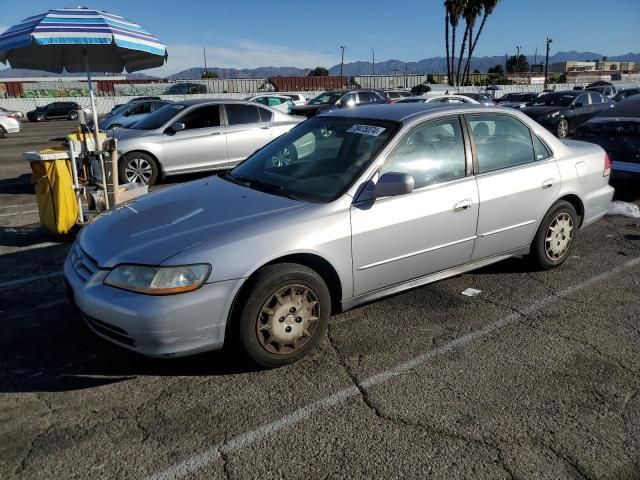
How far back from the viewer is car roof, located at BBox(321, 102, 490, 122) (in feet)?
12.8

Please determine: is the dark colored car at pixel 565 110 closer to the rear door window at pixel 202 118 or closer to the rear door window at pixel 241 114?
the rear door window at pixel 241 114

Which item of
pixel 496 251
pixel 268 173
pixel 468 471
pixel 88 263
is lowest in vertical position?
pixel 468 471

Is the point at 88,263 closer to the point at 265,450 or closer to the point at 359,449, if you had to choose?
the point at 265,450

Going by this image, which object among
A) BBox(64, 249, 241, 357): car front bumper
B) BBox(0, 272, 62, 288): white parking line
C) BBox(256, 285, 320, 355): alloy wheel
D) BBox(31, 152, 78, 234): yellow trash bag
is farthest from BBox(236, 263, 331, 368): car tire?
BBox(31, 152, 78, 234): yellow trash bag

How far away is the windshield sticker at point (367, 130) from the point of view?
12.4 feet

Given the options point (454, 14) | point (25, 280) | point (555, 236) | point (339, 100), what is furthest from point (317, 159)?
point (454, 14)

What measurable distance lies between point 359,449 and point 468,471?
20.3 inches

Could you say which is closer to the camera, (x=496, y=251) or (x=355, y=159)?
(x=355, y=159)

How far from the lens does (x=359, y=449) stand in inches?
98.0

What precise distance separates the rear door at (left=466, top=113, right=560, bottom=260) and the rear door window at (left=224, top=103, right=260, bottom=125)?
608 cm

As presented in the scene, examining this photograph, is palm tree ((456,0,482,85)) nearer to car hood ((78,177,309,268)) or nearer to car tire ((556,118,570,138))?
car tire ((556,118,570,138))

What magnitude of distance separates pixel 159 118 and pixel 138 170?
115 centimetres

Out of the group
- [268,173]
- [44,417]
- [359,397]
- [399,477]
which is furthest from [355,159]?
[44,417]

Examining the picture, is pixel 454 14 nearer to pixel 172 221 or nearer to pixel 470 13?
pixel 470 13
